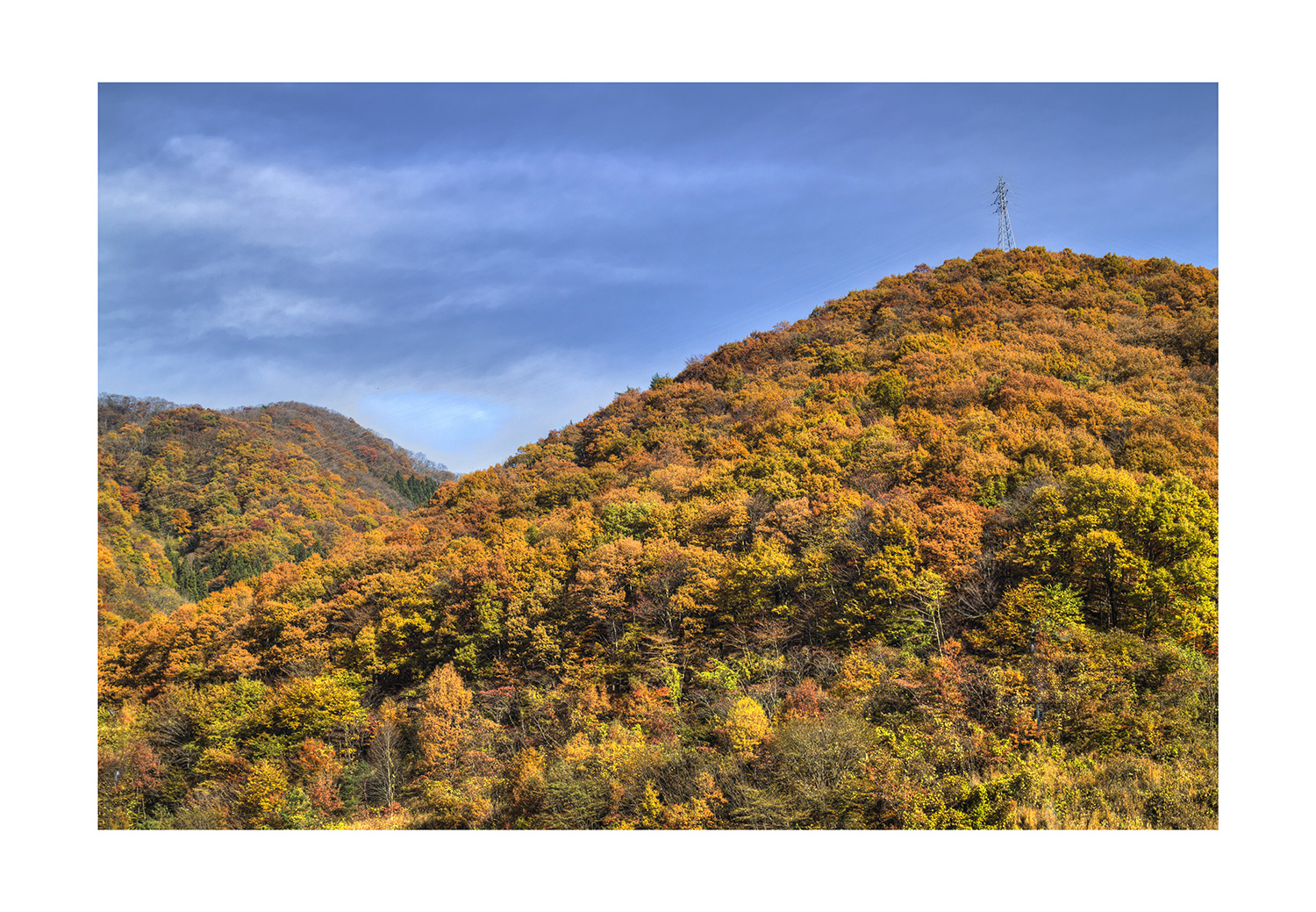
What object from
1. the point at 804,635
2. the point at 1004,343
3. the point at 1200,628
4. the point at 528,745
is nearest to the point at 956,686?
the point at 1200,628

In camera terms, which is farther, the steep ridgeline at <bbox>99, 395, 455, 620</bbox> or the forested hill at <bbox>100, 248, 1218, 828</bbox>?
the steep ridgeline at <bbox>99, 395, 455, 620</bbox>

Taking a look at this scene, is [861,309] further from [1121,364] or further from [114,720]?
[114,720]

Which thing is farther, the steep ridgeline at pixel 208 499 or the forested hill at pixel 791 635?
the steep ridgeline at pixel 208 499

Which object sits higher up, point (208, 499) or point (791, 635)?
point (208, 499)

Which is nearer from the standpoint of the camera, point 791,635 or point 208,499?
point 791,635
